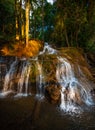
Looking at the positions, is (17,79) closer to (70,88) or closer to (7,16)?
(70,88)

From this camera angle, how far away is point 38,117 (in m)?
8.91

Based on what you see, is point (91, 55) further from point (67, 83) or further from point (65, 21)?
point (67, 83)

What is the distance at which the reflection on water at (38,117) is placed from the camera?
8.06 m

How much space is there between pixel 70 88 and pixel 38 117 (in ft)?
11.9

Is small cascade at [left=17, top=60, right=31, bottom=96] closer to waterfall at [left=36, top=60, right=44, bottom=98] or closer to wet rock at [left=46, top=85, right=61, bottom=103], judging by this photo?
waterfall at [left=36, top=60, right=44, bottom=98]

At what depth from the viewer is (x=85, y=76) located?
14.1 meters

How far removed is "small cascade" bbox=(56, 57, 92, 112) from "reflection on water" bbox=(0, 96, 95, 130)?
2.55ft

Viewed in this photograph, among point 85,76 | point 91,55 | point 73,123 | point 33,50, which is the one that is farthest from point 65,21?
point 73,123

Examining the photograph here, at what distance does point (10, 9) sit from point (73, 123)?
17711 mm

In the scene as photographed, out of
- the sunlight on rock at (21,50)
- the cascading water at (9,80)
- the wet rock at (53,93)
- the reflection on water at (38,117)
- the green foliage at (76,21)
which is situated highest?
the green foliage at (76,21)

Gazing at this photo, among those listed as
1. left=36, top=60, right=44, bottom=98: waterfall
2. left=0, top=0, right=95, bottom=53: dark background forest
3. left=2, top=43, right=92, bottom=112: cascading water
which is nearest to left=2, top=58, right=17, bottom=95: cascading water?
left=2, top=43, right=92, bottom=112: cascading water

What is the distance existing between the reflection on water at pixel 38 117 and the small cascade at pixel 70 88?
2.55 ft

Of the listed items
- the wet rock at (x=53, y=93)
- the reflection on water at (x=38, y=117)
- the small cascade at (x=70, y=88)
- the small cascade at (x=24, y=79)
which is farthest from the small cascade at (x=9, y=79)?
the small cascade at (x=70, y=88)

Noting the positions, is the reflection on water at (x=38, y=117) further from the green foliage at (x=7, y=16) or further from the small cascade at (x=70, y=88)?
the green foliage at (x=7, y=16)
